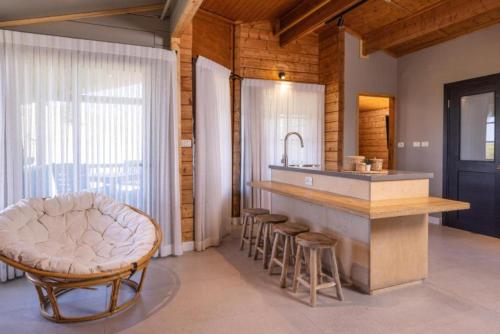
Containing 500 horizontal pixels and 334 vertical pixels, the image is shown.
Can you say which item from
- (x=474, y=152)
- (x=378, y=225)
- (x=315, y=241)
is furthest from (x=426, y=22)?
(x=315, y=241)

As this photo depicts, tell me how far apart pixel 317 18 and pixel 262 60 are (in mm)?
1159

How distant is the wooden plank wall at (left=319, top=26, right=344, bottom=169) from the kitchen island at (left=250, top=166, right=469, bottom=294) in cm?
269

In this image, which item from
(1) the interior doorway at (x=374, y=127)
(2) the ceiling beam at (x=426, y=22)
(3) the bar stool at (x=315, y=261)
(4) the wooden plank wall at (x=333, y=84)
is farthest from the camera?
(1) the interior doorway at (x=374, y=127)

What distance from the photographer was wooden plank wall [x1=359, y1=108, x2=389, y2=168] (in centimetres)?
791

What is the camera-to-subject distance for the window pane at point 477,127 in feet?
15.4

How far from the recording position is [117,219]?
3.07m

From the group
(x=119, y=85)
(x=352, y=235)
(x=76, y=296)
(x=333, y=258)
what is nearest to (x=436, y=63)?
(x=352, y=235)

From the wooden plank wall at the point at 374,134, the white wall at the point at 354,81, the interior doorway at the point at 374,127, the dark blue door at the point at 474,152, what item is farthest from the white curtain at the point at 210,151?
the wooden plank wall at the point at 374,134

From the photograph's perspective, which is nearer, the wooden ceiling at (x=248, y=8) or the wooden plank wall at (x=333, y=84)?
the wooden ceiling at (x=248, y=8)

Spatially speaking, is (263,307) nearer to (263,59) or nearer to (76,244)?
(76,244)

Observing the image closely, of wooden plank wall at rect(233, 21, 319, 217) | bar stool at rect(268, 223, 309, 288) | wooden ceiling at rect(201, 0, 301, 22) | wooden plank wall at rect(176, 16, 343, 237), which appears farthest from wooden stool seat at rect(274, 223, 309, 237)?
wooden ceiling at rect(201, 0, 301, 22)

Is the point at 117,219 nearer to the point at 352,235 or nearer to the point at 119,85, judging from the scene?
the point at 119,85

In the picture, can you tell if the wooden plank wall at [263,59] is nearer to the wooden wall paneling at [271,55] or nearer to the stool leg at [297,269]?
the wooden wall paneling at [271,55]

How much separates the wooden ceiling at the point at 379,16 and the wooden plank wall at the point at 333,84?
Result: 35 centimetres
